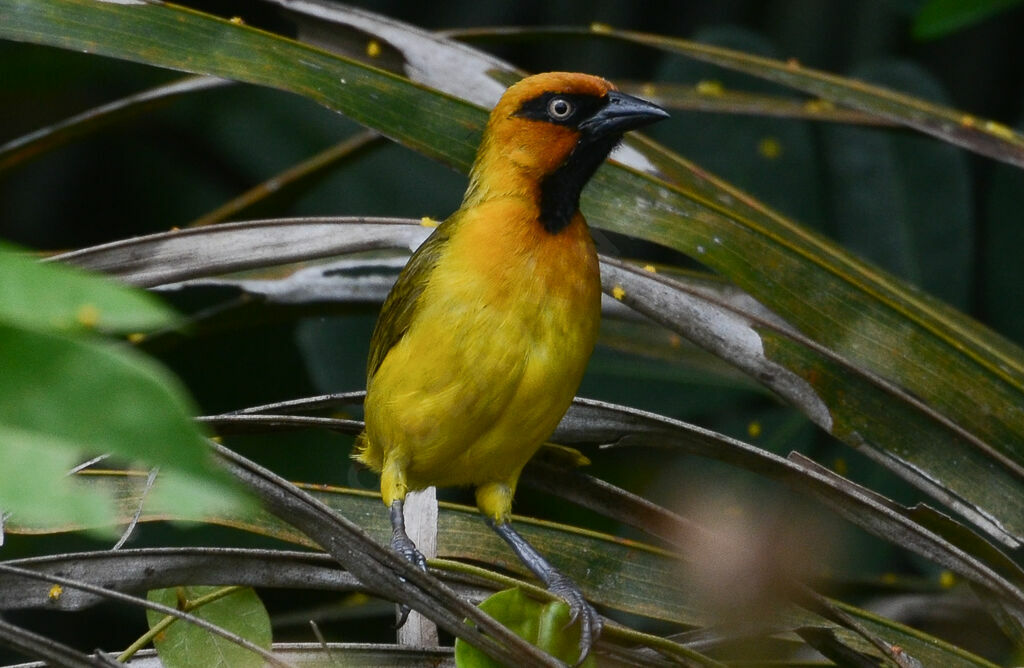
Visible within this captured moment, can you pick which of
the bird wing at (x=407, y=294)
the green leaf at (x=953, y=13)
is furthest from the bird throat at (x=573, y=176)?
the green leaf at (x=953, y=13)

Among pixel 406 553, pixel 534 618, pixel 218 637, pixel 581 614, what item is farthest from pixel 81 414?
pixel 406 553

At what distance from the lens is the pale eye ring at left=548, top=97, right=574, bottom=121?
2.19 metres

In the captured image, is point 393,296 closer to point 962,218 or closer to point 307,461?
point 307,461

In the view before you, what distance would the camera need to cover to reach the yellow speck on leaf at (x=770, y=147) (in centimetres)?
333

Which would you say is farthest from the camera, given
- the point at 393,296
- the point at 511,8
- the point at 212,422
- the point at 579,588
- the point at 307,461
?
the point at 511,8

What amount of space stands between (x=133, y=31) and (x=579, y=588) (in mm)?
1168

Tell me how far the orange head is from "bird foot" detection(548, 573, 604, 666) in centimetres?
68

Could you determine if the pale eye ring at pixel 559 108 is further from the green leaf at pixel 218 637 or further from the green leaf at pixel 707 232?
the green leaf at pixel 218 637

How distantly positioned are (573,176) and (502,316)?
0.36 meters

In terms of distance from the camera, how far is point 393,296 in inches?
85.1

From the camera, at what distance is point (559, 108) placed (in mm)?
2197

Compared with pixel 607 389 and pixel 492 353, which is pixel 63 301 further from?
pixel 607 389

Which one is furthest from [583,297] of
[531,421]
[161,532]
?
[161,532]

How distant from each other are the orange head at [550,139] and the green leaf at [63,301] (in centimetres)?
171
